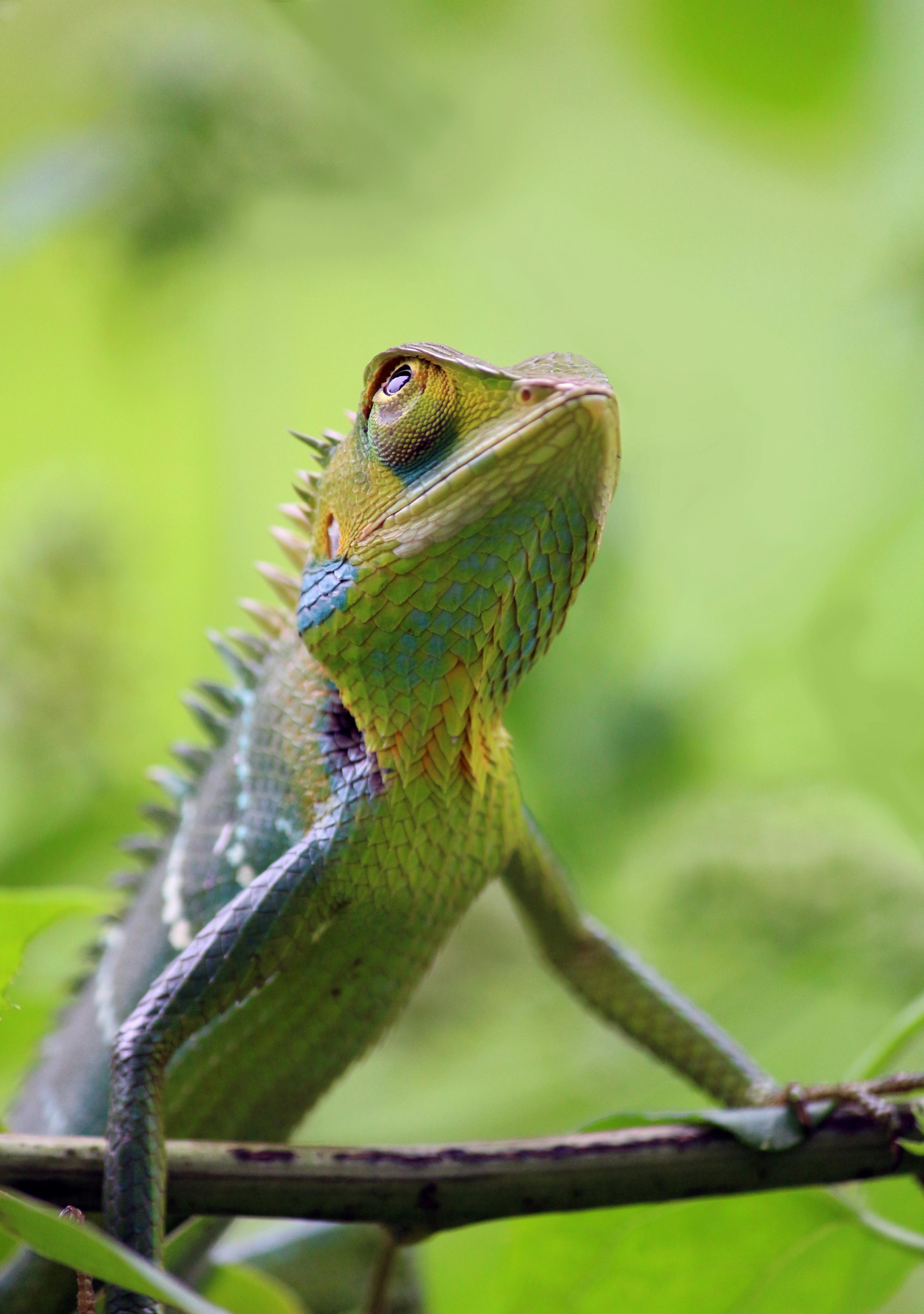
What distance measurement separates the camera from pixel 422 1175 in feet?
3.88

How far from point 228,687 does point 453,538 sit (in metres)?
0.80

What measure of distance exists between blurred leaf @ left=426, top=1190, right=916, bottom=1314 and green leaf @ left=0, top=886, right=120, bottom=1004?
63 cm

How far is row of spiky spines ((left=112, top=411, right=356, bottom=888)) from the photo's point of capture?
67.3 inches

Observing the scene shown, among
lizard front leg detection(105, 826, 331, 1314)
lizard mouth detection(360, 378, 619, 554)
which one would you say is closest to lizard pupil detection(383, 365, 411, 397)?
lizard mouth detection(360, 378, 619, 554)

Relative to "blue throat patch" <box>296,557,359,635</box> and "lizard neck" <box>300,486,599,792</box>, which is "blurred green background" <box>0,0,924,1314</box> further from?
"blue throat patch" <box>296,557,359,635</box>

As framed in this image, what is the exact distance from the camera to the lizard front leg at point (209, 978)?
126 centimetres

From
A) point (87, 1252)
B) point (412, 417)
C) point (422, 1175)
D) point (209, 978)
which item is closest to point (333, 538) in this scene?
point (412, 417)

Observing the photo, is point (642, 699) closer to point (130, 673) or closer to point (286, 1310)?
point (130, 673)

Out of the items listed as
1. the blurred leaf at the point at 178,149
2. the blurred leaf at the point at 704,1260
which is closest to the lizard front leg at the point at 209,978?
the blurred leaf at the point at 704,1260

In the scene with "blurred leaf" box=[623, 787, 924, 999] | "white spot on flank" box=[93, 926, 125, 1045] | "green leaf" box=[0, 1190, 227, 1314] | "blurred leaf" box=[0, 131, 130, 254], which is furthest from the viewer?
"blurred leaf" box=[0, 131, 130, 254]

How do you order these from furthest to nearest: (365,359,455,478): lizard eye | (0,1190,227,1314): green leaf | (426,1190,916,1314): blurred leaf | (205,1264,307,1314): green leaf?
(205,1264,307,1314): green leaf → (426,1190,916,1314): blurred leaf → (365,359,455,478): lizard eye → (0,1190,227,1314): green leaf

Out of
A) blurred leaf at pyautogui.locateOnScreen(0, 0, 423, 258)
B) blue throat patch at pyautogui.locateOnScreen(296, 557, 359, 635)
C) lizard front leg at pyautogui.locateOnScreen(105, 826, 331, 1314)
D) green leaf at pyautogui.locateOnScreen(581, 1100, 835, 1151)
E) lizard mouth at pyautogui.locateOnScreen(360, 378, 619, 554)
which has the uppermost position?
blurred leaf at pyautogui.locateOnScreen(0, 0, 423, 258)

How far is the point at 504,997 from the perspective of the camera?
2.40 m

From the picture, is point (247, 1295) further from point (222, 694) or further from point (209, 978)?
point (222, 694)
